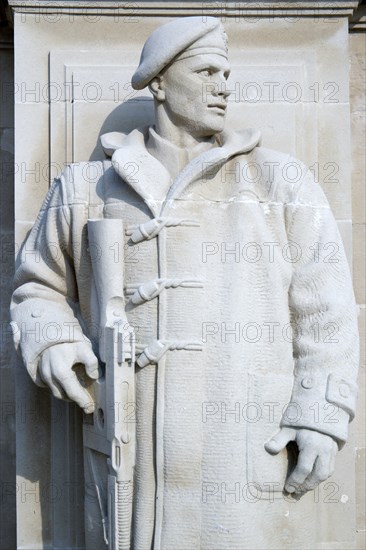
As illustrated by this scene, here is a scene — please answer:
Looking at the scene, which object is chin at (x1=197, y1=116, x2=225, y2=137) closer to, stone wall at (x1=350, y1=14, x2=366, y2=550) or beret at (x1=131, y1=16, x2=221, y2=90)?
beret at (x1=131, y1=16, x2=221, y2=90)

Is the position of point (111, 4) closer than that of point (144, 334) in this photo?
No

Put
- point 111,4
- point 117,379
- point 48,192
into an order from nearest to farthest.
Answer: point 117,379, point 48,192, point 111,4

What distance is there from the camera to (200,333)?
505 centimetres

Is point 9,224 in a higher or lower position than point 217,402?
higher

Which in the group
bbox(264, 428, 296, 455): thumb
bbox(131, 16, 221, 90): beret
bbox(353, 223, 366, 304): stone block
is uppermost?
bbox(131, 16, 221, 90): beret

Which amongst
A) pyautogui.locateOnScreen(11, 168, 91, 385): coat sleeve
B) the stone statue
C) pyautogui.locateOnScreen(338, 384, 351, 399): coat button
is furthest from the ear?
pyautogui.locateOnScreen(338, 384, 351, 399): coat button

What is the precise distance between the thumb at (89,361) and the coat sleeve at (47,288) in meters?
0.06

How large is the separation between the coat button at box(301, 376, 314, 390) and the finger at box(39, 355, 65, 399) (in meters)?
1.05

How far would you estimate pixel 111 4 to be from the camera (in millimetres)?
5785

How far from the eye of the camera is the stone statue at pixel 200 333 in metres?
5.00

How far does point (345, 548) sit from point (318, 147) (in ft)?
6.51

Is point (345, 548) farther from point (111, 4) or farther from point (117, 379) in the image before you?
point (111, 4)

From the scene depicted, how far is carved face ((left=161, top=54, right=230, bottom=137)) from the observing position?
5117mm

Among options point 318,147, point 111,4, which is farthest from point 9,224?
point 318,147
